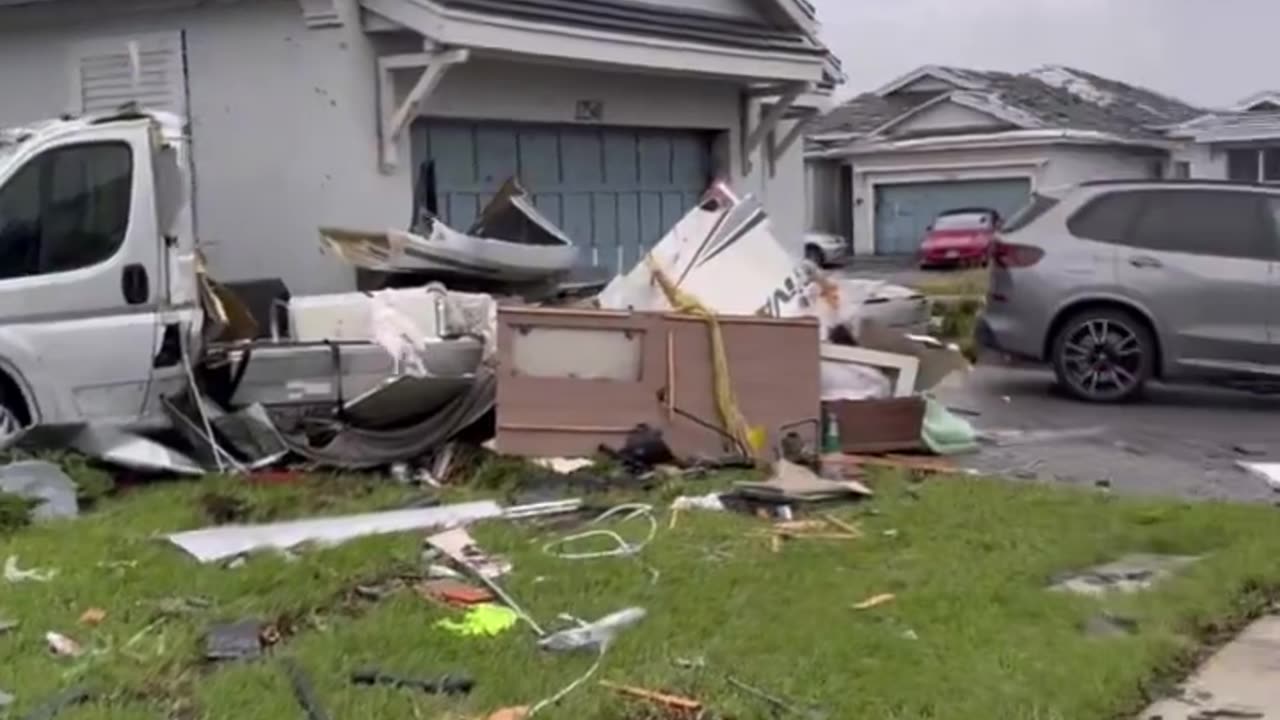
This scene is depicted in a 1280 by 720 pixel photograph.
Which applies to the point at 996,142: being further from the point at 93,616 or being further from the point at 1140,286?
the point at 93,616

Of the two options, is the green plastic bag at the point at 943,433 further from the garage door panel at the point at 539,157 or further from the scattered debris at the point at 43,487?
the scattered debris at the point at 43,487

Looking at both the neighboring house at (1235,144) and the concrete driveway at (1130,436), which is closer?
the concrete driveway at (1130,436)

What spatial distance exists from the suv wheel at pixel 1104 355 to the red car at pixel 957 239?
23.5 metres

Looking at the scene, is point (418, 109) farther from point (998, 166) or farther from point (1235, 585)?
point (998, 166)

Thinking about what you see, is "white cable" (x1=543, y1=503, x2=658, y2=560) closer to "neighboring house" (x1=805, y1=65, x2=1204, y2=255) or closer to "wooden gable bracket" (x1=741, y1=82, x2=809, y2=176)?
"wooden gable bracket" (x1=741, y1=82, x2=809, y2=176)

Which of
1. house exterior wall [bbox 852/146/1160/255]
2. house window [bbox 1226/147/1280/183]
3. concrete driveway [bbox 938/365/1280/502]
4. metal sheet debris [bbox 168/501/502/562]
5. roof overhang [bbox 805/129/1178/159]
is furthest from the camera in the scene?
house window [bbox 1226/147/1280/183]

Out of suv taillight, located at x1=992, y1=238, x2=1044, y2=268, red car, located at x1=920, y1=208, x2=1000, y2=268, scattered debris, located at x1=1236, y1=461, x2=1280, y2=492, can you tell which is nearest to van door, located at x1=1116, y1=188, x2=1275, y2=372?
suv taillight, located at x1=992, y1=238, x2=1044, y2=268

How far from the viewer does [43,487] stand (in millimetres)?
9617

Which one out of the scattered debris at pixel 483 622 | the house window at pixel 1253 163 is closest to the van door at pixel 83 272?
the scattered debris at pixel 483 622

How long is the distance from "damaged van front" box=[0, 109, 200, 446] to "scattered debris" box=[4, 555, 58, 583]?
2.78 meters

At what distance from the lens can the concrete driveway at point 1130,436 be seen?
11.2 m

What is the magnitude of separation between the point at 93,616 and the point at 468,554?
5.69 feet

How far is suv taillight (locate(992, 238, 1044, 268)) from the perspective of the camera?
595 inches

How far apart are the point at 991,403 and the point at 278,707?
10.2 meters
